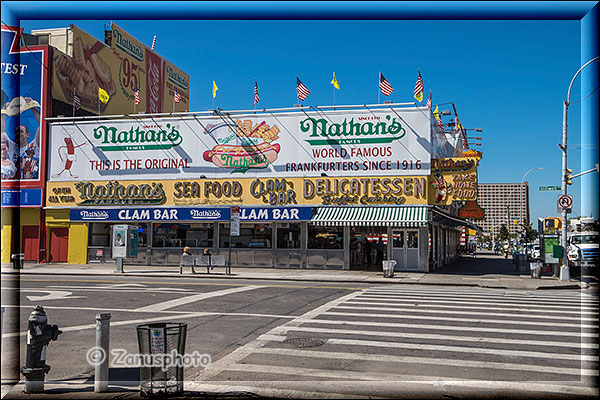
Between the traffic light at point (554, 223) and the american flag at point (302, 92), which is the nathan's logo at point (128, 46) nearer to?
the american flag at point (302, 92)

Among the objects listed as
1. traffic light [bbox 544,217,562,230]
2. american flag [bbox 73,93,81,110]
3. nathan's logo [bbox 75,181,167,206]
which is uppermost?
american flag [bbox 73,93,81,110]

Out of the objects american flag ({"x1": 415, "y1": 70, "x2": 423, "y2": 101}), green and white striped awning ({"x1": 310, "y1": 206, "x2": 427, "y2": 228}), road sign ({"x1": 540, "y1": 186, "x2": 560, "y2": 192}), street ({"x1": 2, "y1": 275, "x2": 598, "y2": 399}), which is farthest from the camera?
american flag ({"x1": 415, "y1": 70, "x2": 423, "y2": 101})

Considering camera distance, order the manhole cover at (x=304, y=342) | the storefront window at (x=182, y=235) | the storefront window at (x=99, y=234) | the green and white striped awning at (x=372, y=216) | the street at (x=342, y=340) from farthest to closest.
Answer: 1. the storefront window at (x=99, y=234)
2. the storefront window at (x=182, y=235)
3. the green and white striped awning at (x=372, y=216)
4. the manhole cover at (x=304, y=342)
5. the street at (x=342, y=340)

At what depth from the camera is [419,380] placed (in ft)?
24.3

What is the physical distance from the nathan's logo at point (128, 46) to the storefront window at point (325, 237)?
992 inches

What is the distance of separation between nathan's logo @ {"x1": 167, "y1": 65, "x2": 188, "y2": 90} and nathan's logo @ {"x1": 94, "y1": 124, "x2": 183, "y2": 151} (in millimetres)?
23063

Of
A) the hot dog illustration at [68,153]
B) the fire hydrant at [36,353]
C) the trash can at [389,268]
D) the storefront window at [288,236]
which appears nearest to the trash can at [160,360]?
the fire hydrant at [36,353]

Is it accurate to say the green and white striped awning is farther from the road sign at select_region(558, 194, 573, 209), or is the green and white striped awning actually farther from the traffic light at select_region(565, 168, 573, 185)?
the traffic light at select_region(565, 168, 573, 185)

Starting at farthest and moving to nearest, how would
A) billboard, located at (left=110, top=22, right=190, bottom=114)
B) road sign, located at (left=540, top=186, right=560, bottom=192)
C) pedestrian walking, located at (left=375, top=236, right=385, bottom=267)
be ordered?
billboard, located at (left=110, top=22, right=190, bottom=114) < pedestrian walking, located at (left=375, top=236, right=385, bottom=267) < road sign, located at (left=540, top=186, right=560, bottom=192)

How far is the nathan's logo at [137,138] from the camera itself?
1240 inches

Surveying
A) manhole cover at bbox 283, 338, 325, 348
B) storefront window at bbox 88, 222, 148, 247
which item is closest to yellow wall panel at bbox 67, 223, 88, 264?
storefront window at bbox 88, 222, 148, 247

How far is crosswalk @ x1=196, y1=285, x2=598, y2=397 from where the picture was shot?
7.35 meters

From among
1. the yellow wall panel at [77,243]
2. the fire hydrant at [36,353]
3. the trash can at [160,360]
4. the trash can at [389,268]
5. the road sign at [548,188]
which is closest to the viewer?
the trash can at [160,360]

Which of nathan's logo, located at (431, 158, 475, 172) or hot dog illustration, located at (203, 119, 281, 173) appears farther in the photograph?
hot dog illustration, located at (203, 119, 281, 173)
